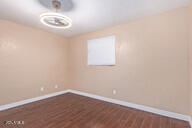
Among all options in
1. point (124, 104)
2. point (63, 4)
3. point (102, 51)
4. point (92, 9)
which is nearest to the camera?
point (63, 4)

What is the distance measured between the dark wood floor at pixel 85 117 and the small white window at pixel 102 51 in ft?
4.49

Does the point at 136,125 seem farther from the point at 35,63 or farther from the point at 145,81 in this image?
the point at 35,63

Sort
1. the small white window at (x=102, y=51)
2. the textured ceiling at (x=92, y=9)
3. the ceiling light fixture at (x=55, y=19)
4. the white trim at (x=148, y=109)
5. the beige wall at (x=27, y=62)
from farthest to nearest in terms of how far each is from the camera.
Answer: the small white window at (x=102, y=51)
the beige wall at (x=27, y=62)
the white trim at (x=148, y=109)
the textured ceiling at (x=92, y=9)
the ceiling light fixture at (x=55, y=19)

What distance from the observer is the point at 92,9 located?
192cm

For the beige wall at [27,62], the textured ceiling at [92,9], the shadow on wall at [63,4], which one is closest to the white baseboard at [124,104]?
the beige wall at [27,62]

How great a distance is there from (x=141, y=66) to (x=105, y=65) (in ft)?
3.44

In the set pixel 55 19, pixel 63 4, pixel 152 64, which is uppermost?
pixel 63 4

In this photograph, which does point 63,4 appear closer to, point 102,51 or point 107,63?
point 102,51

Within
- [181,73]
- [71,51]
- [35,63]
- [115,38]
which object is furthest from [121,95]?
[35,63]

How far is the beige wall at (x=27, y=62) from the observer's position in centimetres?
232

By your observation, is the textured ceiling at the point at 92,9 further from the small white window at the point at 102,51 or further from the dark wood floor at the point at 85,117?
the dark wood floor at the point at 85,117

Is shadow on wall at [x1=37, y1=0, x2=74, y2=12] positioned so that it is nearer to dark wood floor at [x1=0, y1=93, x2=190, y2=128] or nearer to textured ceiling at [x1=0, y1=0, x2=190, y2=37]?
textured ceiling at [x1=0, y1=0, x2=190, y2=37]

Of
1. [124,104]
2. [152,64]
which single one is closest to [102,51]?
[152,64]

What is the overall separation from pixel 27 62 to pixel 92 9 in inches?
96.8
